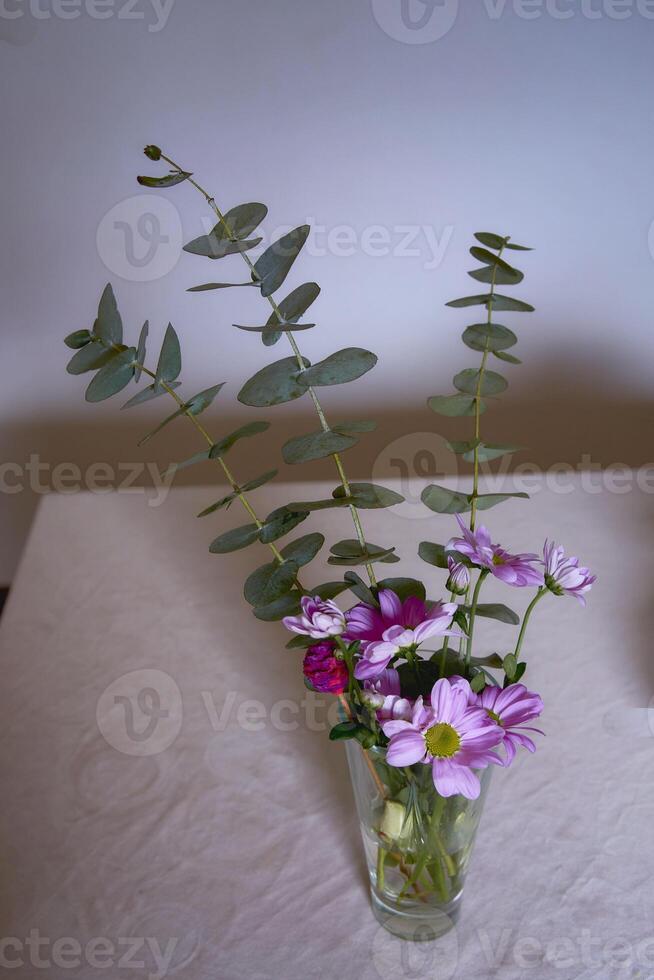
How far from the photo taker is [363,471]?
2078mm

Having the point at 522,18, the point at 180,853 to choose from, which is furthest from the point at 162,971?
the point at 522,18

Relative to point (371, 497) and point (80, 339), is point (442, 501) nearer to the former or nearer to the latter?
point (371, 497)

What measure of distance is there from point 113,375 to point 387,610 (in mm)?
269

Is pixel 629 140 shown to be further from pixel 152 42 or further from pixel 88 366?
pixel 88 366

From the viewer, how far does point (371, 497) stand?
0.65 m

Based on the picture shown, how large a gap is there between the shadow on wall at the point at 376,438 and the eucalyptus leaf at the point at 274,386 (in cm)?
135

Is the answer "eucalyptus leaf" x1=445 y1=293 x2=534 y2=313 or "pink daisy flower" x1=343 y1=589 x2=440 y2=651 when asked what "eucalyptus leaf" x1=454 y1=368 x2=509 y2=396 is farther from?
"pink daisy flower" x1=343 y1=589 x2=440 y2=651
